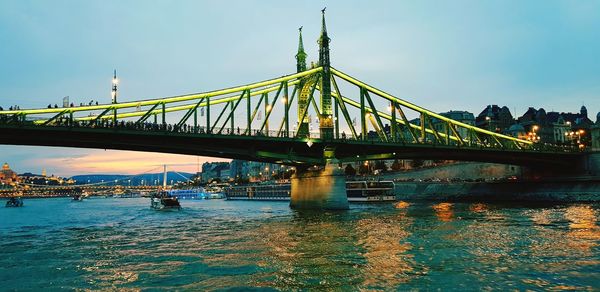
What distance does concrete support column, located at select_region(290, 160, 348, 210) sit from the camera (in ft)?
219

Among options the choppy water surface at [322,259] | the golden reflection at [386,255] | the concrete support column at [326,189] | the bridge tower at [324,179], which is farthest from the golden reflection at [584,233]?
the bridge tower at [324,179]

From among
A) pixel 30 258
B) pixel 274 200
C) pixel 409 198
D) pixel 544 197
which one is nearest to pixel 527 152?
pixel 544 197

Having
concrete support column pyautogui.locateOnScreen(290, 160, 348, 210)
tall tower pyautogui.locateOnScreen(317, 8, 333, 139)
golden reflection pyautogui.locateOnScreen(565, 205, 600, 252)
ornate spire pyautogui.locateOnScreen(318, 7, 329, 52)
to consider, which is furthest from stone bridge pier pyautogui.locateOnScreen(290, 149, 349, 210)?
golden reflection pyautogui.locateOnScreen(565, 205, 600, 252)

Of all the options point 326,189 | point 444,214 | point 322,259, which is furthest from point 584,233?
point 326,189

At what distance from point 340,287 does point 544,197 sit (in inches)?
3195

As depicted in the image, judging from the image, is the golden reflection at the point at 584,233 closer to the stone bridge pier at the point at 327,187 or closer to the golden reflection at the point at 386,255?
the golden reflection at the point at 386,255

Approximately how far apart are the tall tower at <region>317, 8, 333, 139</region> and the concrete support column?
476cm

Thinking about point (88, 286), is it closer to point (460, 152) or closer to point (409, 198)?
point (460, 152)

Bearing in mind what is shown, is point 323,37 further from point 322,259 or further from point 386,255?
point 322,259

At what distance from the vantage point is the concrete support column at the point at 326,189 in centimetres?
6675

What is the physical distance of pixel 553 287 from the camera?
1731 cm

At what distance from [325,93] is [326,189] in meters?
16.1

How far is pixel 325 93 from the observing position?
74.5 meters

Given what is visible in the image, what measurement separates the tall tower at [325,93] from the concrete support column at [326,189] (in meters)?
4.76
